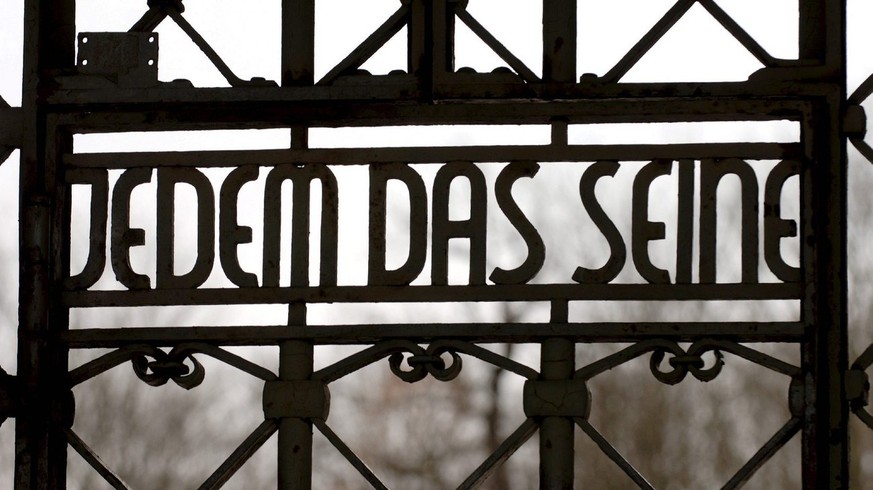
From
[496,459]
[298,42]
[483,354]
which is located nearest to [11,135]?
[298,42]

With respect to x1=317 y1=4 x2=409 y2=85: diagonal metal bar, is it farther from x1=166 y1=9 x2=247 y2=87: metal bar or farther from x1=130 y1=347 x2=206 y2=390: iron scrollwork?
x1=130 y1=347 x2=206 y2=390: iron scrollwork

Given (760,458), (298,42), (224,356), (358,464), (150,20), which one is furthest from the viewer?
(150,20)

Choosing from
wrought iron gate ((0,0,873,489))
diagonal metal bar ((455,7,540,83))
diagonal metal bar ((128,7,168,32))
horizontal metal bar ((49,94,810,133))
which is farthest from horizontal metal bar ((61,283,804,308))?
diagonal metal bar ((128,7,168,32))

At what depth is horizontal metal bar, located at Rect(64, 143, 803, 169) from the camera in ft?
12.6

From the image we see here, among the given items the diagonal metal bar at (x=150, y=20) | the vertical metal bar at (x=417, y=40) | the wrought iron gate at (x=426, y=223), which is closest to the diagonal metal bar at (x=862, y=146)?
the wrought iron gate at (x=426, y=223)

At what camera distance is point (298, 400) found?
152 inches

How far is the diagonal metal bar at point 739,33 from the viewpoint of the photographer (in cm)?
389

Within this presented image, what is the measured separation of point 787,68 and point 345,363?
1331mm

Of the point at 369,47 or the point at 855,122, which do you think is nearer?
the point at 855,122

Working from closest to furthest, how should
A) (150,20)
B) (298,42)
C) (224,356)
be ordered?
1. (224,356)
2. (298,42)
3. (150,20)

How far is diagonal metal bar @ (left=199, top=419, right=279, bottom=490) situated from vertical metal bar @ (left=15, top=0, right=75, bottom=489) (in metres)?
0.42

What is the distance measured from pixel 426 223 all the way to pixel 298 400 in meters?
0.55

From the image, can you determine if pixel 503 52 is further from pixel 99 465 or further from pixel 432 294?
pixel 99 465

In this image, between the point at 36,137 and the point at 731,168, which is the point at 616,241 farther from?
the point at 36,137
